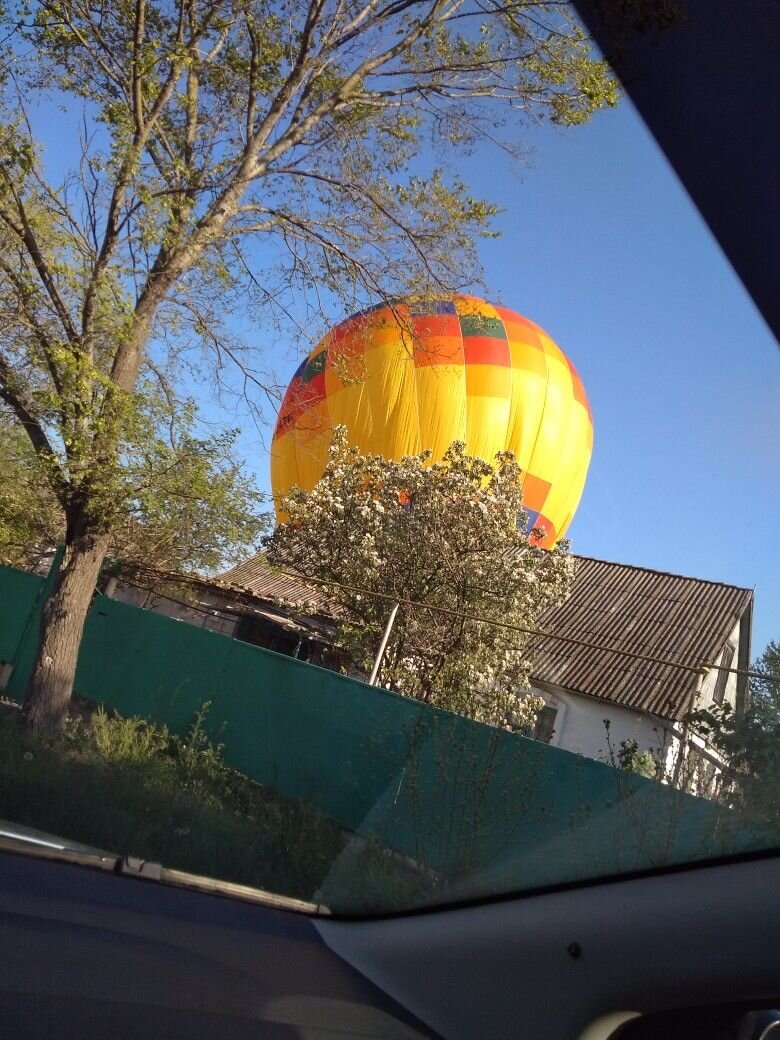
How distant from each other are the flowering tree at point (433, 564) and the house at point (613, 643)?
0.75 metres

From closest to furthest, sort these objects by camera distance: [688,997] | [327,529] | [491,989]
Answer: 1. [688,997]
2. [491,989]
3. [327,529]

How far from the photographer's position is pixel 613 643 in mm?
13648

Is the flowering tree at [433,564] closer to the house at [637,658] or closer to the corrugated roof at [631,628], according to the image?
the corrugated roof at [631,628]

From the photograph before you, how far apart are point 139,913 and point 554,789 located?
1602 mm

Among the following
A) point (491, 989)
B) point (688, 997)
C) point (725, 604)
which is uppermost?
point (725, 604)

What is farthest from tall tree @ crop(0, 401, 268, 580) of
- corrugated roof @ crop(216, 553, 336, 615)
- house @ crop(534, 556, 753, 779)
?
corrugated roof @ crop(216, 553, 336, 615)

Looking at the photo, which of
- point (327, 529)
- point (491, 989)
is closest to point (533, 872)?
point (491, 989)

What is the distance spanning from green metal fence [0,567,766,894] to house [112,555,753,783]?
10.0 inches

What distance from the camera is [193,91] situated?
1061 cm

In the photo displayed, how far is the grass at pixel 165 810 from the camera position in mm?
5598

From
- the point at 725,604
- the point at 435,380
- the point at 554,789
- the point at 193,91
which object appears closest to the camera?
the point at 554,789

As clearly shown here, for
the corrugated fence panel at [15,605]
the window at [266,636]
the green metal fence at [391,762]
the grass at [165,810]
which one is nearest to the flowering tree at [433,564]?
the green metal fence at [391,762]

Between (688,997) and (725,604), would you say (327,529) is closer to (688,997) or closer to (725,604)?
(725,604)

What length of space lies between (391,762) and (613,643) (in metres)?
6.38
